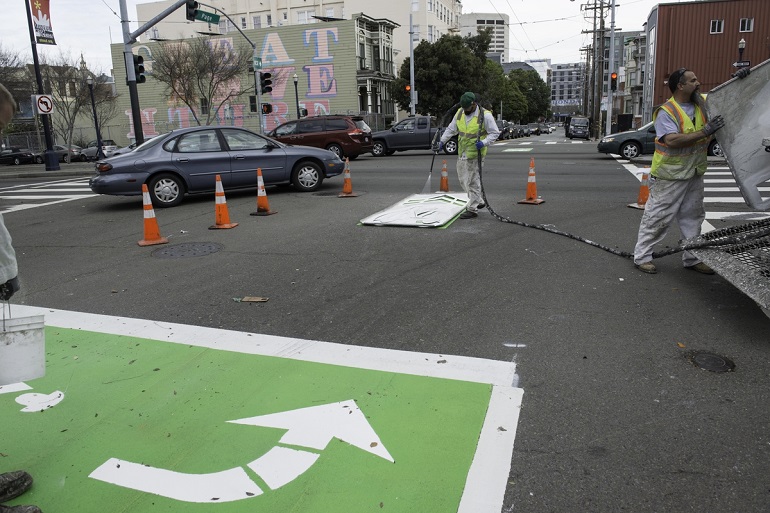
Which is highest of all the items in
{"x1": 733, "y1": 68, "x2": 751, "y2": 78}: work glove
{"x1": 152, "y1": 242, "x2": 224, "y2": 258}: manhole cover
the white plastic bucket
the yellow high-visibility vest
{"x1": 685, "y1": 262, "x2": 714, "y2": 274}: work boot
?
{"x1": 733, "y1": 68, "x2": 751, "y2": 78}: work glove

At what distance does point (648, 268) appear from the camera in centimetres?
620

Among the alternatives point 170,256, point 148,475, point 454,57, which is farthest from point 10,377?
point 454,57

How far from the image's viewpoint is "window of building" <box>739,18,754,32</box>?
38875mm

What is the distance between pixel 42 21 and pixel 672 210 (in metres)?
25.3

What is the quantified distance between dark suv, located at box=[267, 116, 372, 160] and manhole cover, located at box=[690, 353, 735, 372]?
19718 mm

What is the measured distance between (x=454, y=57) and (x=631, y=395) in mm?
48054

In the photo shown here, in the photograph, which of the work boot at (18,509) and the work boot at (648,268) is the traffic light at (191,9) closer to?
the work boot at (648,268)

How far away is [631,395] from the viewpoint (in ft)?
11.9

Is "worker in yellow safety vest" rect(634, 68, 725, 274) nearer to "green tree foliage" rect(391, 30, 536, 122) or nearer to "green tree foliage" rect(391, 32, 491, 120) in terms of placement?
"green tree foliage" rect(391, 30, 536, 122)

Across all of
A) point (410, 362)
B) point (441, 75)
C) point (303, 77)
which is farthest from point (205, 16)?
point (441, 75)

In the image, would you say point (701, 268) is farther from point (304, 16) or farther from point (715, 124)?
point (304, 16)

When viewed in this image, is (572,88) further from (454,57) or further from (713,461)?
(713,461)

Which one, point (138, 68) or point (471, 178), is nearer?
point (471, 178)

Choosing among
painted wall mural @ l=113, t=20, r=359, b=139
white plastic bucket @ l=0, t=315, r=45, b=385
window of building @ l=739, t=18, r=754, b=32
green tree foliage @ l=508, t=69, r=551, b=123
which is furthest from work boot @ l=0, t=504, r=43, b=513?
green tree foliage @ l=508, t=69, r=551, b=123
